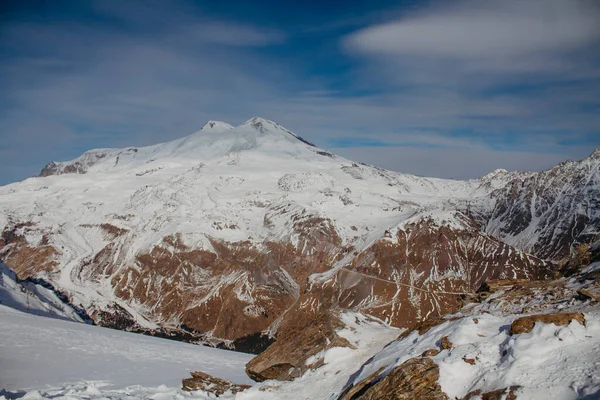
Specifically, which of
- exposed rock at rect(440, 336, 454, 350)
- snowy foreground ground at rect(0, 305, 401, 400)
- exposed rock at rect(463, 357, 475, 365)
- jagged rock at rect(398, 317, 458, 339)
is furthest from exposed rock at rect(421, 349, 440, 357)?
snowy foreground ground at rect(0, 305, 401, 400)

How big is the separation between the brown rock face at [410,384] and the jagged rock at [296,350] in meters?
7.52

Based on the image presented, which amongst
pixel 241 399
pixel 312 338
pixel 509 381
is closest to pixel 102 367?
pixel 241 399

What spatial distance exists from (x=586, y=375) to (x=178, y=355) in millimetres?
25949

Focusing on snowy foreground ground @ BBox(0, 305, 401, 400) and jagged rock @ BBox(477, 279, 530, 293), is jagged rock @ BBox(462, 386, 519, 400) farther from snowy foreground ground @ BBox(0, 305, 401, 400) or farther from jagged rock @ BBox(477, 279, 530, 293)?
jagged rock @ BBox(477, 279, 530, 293)

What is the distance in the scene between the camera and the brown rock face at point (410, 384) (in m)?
16.6

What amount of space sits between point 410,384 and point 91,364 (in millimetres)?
19428

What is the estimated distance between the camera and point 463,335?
18812mm

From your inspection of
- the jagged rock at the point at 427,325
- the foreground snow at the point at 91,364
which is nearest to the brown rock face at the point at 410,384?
the jagged rock at the point at 427,325

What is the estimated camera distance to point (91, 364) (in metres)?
27.7

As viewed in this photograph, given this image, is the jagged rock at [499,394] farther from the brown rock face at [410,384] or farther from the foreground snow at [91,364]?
the foreground snow at [91,364]

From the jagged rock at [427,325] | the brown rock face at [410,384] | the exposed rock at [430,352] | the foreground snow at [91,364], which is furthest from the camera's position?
the foreground snow at [91,364]

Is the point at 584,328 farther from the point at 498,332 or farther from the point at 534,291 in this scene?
the point at 534,291

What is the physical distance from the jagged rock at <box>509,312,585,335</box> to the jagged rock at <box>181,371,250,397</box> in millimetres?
13604

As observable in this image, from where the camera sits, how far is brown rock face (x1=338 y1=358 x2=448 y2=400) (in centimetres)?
1664
